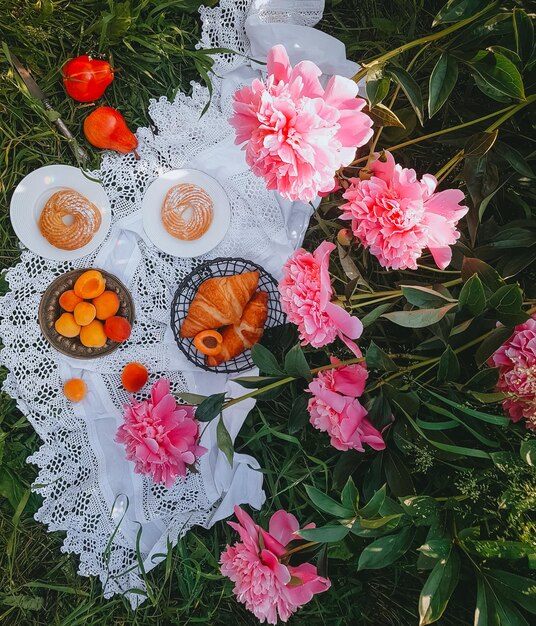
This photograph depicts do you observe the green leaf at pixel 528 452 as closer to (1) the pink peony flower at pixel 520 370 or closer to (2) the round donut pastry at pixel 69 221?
(1) the pink peony flower at pixel 520 370

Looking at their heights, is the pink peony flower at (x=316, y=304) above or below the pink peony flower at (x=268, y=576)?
above

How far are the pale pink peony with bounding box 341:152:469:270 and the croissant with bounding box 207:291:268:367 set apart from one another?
1.79 feet

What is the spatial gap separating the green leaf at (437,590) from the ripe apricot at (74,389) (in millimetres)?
981

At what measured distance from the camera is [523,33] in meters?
1.10

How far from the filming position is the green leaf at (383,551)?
40.8 inches

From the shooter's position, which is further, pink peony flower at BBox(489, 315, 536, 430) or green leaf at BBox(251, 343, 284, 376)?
green leaf at BBox(251, 343, 284, 376)

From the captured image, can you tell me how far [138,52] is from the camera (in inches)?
65.1

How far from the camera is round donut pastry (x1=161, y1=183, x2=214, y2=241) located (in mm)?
1584

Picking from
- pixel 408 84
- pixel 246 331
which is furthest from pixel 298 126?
pixel 246 331

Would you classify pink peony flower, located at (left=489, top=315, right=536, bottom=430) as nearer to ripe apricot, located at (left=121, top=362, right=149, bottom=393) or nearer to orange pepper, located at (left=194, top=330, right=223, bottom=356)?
orange pepper, located at (left=194, top=330, right=223, bottom=356)

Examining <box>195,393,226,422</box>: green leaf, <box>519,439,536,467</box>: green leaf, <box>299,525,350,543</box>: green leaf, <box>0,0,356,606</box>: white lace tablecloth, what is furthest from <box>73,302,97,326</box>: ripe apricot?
<box>519,439,536,467</box>: green leaf

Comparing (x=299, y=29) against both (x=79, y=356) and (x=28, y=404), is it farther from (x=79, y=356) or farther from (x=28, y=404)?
(x=28, y=404)

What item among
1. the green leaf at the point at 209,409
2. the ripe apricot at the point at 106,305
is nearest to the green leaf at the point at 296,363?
the green leaf at the point at 209,409

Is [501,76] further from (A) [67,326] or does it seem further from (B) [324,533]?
(A) [67,326]
